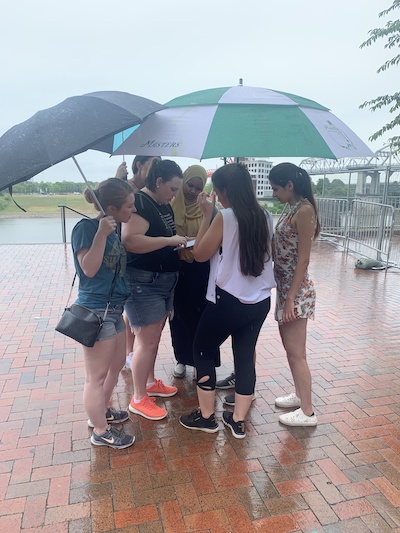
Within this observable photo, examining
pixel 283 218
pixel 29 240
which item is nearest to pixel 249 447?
pixel 283 218

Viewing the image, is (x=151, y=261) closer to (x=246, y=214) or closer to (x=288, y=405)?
(x=246, y=214)

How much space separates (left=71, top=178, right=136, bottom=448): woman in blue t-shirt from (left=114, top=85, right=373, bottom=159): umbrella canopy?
48 centimetres

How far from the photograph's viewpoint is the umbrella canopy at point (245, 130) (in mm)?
2420

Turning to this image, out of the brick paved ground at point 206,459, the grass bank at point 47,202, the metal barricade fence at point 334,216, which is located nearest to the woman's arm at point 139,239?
the grass bank at point 47,202

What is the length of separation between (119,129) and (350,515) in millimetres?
2346

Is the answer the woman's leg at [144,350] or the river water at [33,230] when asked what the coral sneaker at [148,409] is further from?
the river water at [33,230]

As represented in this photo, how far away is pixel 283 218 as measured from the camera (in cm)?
268

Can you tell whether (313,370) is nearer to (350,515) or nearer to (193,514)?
(350,515)

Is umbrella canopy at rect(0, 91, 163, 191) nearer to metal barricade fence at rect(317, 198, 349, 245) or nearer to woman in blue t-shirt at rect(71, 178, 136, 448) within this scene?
woman in blue t-shirt at rect(71, 178, 136, 448)

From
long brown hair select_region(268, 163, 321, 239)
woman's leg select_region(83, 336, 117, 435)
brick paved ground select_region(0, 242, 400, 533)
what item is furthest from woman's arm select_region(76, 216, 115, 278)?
brick paved ground select_region(0, 242, 400, 533)

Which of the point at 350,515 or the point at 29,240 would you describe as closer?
the point at 350,515

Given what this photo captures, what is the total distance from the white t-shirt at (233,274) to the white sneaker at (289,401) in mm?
1043

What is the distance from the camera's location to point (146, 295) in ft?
9.13

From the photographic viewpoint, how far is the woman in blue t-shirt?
222cm
